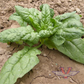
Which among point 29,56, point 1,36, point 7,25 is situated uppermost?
point 1,36

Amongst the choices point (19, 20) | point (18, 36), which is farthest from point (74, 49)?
point (19, 20)

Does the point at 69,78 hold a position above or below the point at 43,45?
below

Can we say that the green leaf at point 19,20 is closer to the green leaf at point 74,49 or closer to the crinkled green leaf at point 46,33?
the crinkled green leaf at point 46,33

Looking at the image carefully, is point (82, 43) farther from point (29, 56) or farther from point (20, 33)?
point (20, 33)

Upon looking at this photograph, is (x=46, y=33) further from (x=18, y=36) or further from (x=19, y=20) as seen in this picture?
(x=19, y=20)

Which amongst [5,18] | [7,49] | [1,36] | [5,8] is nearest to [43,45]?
[7,49]

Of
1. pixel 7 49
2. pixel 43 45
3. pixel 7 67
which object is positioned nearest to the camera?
pixel 7 67
